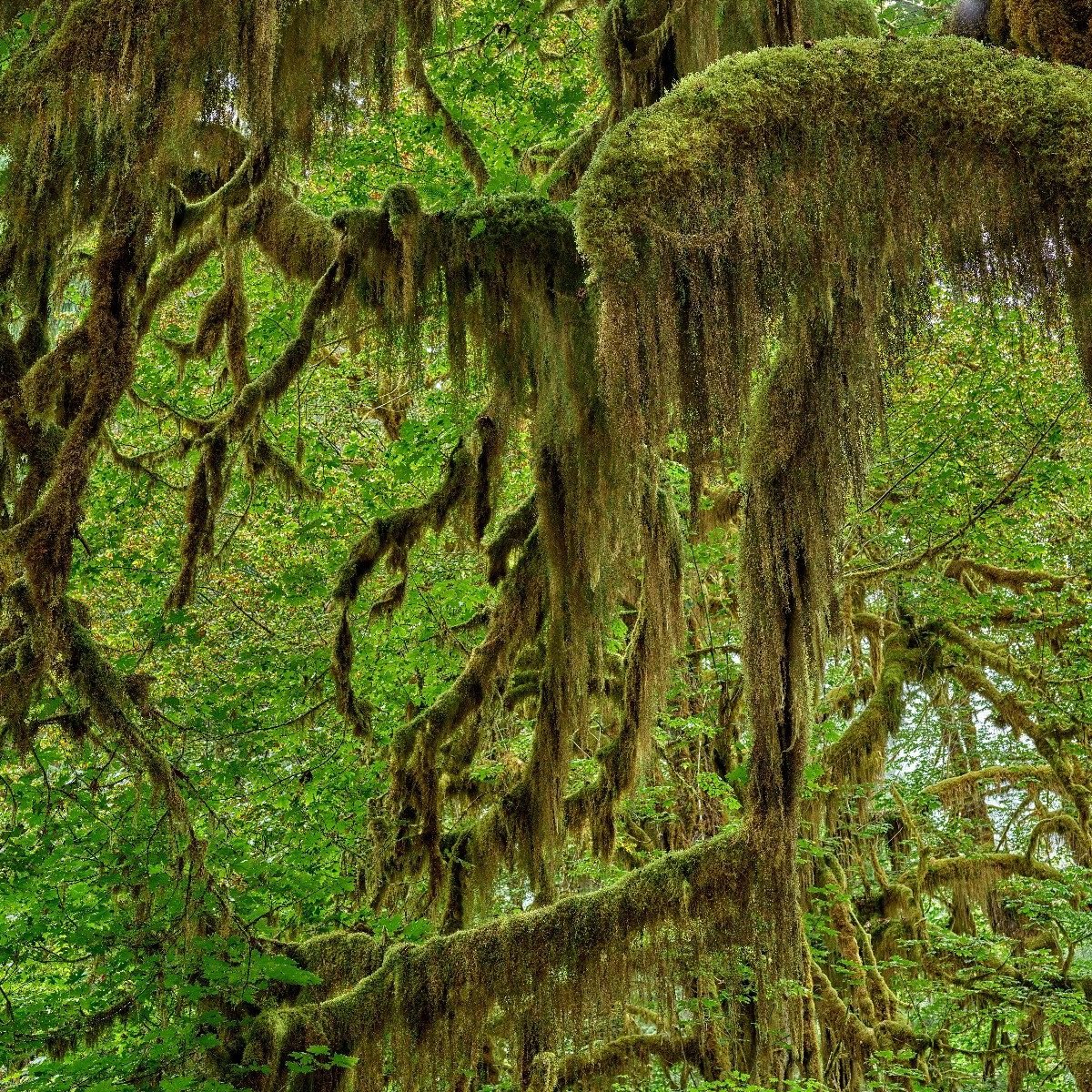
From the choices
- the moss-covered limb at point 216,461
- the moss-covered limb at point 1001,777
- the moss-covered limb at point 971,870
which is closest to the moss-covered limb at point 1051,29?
the moss-covered limb at point 216,461

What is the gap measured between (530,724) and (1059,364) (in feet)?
18.1

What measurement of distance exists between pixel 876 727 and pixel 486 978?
5.16m

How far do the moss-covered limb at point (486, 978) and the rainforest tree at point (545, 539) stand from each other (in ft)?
0.09

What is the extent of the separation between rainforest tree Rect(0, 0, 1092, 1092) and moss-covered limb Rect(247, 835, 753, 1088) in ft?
0.09

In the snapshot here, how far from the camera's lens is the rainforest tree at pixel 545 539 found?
116 inches

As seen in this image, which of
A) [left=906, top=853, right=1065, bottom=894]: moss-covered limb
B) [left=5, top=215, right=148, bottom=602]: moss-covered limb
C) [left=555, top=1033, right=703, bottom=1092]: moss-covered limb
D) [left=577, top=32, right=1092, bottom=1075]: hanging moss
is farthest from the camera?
[left=906, top=853, right=1065, bottom=894]: moss-covered limb

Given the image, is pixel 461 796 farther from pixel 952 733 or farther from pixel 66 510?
pixel 952 733

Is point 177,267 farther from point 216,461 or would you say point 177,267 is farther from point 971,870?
point 971,870

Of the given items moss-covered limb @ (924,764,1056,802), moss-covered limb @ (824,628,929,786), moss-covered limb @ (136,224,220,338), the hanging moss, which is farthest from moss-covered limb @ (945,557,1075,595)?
the hanging moss

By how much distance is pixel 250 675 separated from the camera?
10039 millimetres

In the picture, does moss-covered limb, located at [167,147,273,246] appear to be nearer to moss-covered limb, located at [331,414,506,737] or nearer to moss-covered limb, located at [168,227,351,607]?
moss-covered limb, located at [168,227,351,607]

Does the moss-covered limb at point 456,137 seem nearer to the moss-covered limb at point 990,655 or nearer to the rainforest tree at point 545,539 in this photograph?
the rainforest tree at point 545,539

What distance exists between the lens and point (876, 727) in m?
10.0

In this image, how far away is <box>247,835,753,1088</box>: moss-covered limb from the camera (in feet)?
19.3
